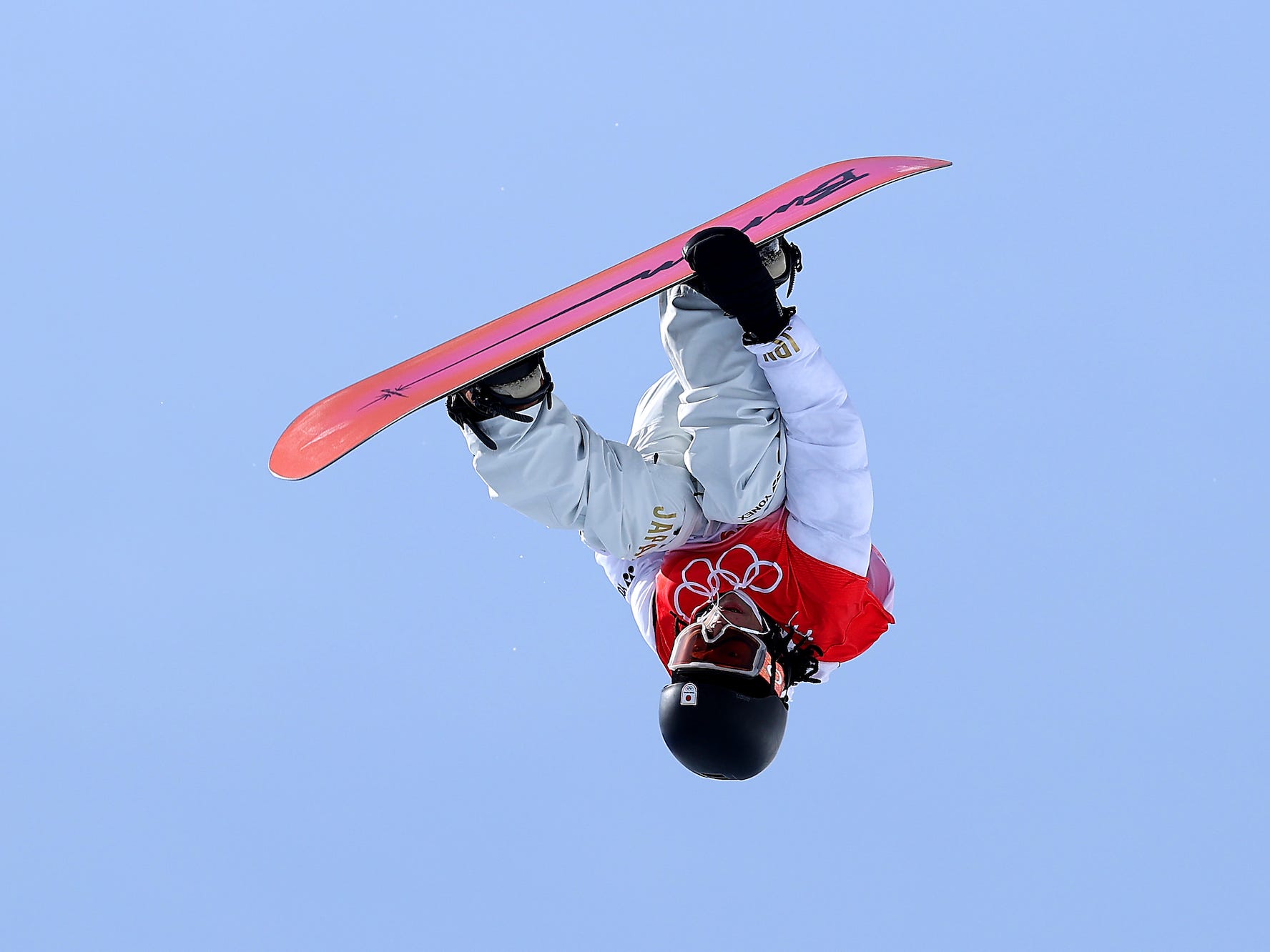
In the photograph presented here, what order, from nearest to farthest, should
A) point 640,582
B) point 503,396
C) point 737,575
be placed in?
point 503,396 → point 737,575 → point 640,582

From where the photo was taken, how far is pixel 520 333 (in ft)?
13.4

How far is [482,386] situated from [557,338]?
0.78 feet

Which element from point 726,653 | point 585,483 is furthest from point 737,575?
point 585,483

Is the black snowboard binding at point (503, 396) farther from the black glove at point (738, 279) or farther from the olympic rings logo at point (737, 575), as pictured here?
the olympic rings logo at point (737, 575)

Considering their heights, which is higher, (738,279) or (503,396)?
(738,279)

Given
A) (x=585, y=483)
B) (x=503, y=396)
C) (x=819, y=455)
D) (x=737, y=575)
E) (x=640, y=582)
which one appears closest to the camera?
(x=503, y=396)

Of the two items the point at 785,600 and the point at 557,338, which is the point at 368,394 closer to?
the point at 557,338

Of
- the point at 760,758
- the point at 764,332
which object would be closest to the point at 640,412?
the point at 764,332

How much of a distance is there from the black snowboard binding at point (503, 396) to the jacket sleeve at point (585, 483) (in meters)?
0.02

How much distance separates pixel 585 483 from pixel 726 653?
66 cm

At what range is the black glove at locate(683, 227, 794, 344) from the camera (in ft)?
13.0

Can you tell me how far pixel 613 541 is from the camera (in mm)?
4320

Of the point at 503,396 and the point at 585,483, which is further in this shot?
the point at 585,483

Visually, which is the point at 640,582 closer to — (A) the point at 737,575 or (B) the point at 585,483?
(A) the point at 737,575
